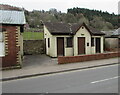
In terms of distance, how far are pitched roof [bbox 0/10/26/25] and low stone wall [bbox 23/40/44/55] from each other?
10.0 metres

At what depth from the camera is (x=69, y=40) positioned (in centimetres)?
2214

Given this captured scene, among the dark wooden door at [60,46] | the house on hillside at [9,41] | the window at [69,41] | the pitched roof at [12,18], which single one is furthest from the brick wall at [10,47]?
the window at [69,41]

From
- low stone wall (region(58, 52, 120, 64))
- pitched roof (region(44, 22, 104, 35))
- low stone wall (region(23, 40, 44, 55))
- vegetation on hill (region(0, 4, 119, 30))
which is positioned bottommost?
low stone wall (region(58, 52, 120, 64))

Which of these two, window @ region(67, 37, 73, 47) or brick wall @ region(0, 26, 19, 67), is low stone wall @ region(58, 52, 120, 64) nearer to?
brick wall @ region(0, 26, 19, 67)

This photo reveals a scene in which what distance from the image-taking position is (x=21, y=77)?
10.6 metres

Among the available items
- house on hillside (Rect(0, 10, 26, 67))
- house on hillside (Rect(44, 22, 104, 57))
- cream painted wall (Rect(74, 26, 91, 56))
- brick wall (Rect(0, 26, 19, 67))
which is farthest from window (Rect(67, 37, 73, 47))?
brick wall (Rect(0, 26, 19, 67))

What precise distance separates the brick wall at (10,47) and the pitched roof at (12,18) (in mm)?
552

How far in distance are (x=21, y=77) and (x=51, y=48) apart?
11.1 meters

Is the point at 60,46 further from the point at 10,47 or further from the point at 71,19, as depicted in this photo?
the point at 71,19

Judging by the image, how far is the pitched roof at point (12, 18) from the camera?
1341 cm

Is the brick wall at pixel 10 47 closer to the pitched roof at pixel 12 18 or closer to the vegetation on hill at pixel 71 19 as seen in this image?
the pitched roof at pixel 12 18

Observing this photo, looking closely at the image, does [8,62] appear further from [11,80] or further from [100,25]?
[100,25]

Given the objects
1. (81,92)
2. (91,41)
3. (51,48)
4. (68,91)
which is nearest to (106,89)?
(81,92)

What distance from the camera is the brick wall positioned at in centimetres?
1317
